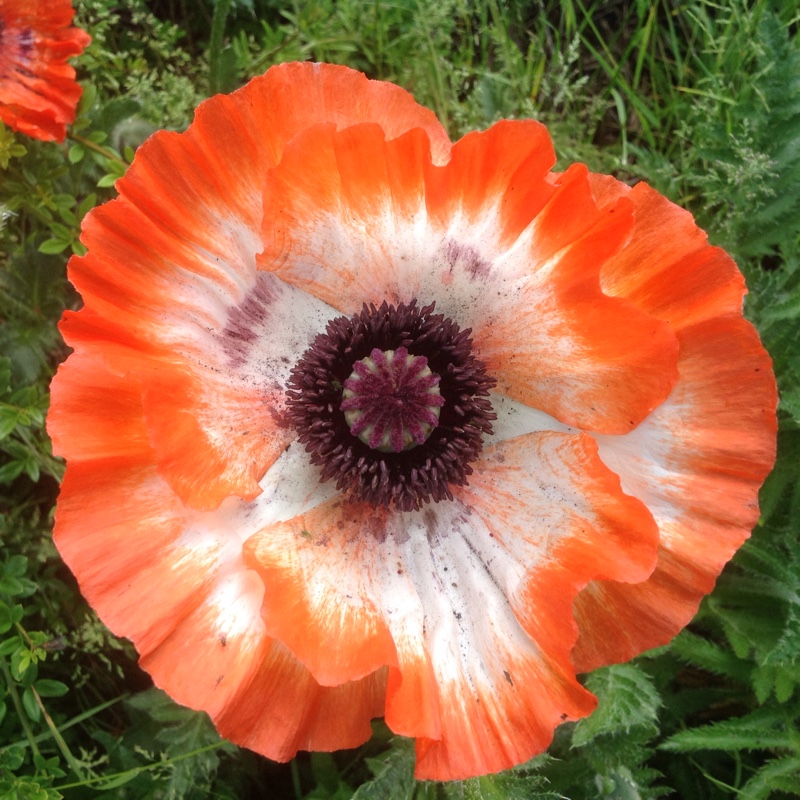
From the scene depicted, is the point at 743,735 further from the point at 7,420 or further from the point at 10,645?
the point at 7,420

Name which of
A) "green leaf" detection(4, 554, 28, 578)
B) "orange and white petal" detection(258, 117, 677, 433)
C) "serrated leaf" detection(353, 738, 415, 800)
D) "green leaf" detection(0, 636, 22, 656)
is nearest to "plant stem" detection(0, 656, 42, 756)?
"green leaf" detection(0, 636, 22, 656)

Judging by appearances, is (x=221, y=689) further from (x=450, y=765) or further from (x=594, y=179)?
(x=594, y=179)

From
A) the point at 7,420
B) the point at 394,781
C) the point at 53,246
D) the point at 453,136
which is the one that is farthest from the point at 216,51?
the point at 394,781

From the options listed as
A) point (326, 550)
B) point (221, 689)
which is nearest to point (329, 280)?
point (326, 550)

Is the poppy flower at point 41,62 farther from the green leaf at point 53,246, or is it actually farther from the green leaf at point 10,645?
the green leaf at point 10,645

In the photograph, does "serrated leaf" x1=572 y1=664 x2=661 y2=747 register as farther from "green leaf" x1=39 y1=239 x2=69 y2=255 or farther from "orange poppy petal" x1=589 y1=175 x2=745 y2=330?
"green leaf" x1=39 y1=239 x2=69 y2=255

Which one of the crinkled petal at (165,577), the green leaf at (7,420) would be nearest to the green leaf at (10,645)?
the green leaf at (7,420)
